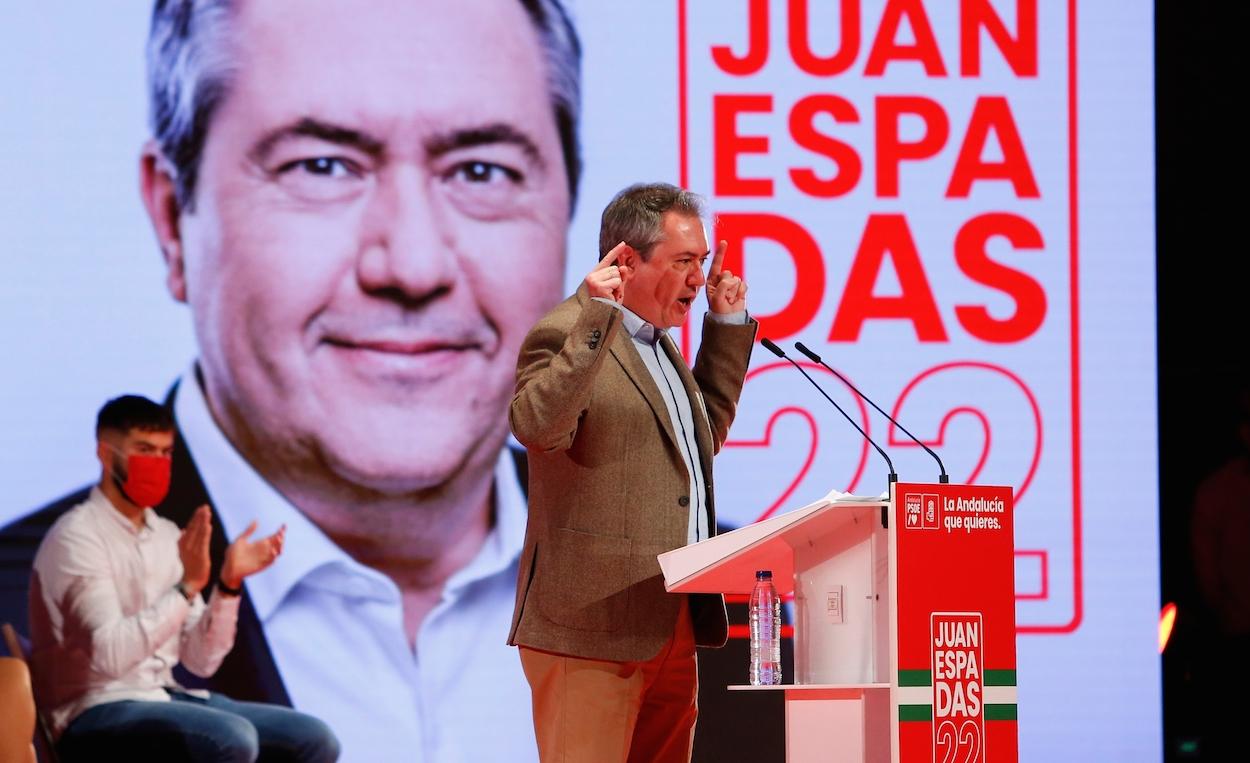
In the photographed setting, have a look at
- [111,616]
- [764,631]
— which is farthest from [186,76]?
[764,631]

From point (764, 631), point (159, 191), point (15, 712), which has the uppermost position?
point (159, 191)

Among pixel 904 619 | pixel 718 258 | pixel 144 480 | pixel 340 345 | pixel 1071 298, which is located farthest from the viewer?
pixel 1071 298

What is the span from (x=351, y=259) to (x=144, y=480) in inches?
36.6

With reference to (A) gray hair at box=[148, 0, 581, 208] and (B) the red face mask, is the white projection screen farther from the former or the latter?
(B) the red face mask

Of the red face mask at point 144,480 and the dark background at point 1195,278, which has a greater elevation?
the dark background at point 1195,278

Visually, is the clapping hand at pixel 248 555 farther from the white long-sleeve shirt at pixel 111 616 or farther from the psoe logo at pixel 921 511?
the psoe logo at pixel 921 511

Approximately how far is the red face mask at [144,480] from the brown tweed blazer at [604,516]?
217 cm

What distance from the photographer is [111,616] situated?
14.7 ft

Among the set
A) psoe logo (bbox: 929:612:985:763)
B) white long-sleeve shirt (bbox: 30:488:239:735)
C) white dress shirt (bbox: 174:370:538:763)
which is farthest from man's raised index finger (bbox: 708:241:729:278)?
white long-sleeve shirt (bbox: 30:488:239:735)

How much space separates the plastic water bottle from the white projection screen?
1.98 metres

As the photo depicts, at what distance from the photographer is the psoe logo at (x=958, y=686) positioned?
255cm

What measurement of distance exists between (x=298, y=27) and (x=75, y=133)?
77 centimetres

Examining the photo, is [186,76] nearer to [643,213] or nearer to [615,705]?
[643,213]

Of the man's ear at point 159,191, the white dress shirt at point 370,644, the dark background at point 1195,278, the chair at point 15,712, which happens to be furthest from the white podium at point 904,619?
the dark background at point 1195,278
